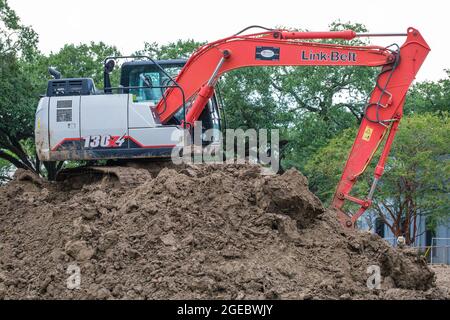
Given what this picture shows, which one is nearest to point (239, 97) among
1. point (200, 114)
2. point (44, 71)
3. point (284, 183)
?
point (44, 71)

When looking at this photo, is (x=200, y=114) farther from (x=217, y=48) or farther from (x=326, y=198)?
(x=326, y=198)

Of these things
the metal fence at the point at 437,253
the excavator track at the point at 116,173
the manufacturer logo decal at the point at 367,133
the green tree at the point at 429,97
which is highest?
the green tree at the point at 429,97

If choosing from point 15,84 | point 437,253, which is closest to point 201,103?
point 15,84

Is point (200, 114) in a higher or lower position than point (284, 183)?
higher

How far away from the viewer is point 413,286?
A: 11.3 meters

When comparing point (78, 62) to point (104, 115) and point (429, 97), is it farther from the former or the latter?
point (104, 115)

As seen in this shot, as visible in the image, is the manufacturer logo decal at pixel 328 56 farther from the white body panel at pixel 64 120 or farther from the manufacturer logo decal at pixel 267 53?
the white body panel at pixel 64 120

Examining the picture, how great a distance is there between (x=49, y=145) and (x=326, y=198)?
68.1 feet

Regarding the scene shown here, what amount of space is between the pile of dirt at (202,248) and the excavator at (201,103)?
149 cm

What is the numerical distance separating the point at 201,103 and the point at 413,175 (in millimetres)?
18623

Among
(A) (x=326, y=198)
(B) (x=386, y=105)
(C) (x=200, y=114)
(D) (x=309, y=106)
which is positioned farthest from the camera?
(D) (x=309, y=106)

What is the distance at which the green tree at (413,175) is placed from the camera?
31219 mm

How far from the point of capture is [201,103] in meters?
14.0

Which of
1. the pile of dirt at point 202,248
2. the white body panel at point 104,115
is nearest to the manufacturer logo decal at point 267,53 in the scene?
the pile of dirt at point 202,248
